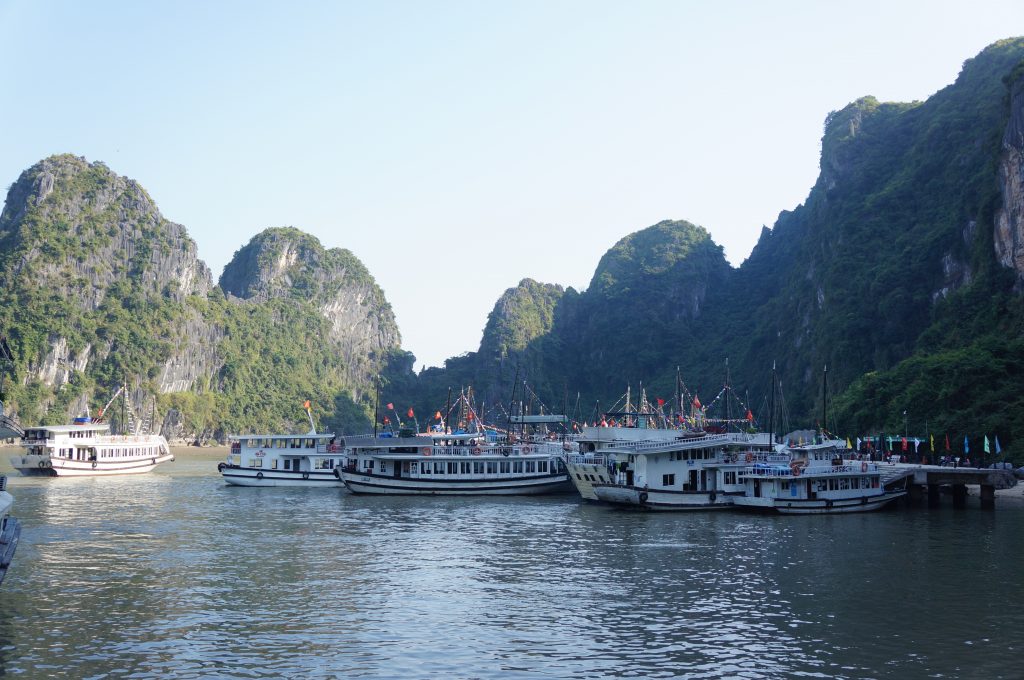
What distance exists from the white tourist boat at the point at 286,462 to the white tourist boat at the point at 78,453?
1929 centimetres

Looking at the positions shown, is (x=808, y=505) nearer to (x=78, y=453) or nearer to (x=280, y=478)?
(x=280, y=478)

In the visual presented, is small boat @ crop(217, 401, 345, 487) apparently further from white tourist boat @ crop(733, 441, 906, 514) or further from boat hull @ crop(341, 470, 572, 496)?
white tourist boat @ crop(733, 441, 906, 514)

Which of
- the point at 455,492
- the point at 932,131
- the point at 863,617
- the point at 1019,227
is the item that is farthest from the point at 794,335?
the point at 863,617

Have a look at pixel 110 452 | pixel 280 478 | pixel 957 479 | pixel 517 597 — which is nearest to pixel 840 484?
pixel 957 479

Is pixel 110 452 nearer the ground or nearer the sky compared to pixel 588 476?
nearer the sky

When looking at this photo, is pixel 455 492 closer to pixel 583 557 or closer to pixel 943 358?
pixel 583 557

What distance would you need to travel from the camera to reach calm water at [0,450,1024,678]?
2523cm

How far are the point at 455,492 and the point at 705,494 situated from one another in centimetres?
2186

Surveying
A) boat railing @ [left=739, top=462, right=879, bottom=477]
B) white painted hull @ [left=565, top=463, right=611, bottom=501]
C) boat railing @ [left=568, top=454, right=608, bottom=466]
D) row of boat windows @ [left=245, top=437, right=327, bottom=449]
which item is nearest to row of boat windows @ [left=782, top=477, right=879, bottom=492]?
boat railing @ [left=739, top=462, right=879, bottom=477]

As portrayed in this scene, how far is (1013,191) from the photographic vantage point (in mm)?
108688

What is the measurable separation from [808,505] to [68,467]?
7216cm

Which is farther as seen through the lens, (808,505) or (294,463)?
(294,463)

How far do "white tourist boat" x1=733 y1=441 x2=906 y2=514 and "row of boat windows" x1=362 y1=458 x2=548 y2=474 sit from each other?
20994 mm

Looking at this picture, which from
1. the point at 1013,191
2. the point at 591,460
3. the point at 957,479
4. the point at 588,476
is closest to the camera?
the point at 957,479
